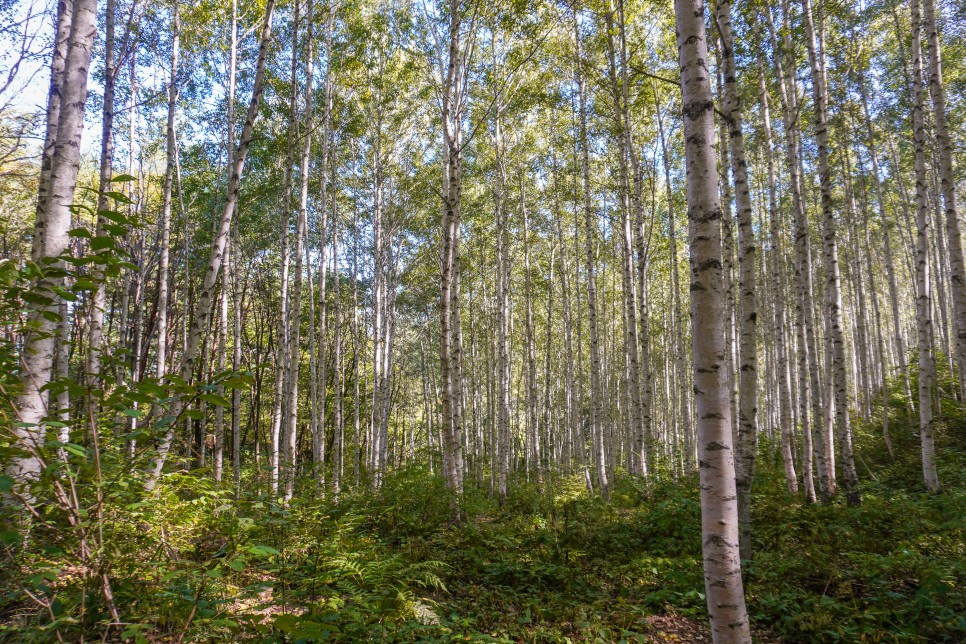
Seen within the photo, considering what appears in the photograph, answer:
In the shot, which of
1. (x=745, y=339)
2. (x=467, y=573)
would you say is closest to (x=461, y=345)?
(x=467, y=573)

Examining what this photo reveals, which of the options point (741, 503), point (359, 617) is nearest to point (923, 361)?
point (741, 503)

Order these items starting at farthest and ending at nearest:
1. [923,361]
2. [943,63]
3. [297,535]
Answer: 1. [943,63]
2. [923,361]
3. [297,535]

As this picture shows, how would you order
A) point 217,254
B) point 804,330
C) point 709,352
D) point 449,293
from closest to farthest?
point 709,352
point 217,254
point 449,293
point 804,330

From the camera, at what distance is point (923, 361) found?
27.9 ft

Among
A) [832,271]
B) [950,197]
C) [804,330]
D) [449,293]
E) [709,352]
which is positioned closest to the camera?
[709,352]

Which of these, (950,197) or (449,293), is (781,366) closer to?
(950,197)

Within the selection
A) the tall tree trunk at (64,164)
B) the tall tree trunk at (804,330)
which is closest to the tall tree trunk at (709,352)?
the tall tree trunk at (64,164)

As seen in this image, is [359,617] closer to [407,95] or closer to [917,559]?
[917,559]

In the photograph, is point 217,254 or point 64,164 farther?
point 217,254

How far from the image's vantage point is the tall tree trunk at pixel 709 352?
2.82 m

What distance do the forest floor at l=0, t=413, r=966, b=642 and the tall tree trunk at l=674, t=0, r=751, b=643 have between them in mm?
1505

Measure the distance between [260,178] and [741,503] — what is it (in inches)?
693

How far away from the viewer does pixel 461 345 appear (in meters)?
10.3

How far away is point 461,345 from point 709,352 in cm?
764
